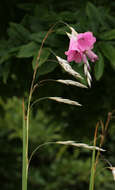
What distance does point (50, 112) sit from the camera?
2791 mm

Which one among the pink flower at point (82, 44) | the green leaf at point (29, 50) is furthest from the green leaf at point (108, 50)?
the pink flower at point (82, 44)

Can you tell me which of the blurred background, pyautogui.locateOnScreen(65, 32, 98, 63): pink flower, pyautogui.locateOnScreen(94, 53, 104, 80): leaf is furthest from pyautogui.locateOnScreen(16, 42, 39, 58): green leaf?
pyautogui.locateOnScreen(65, 32, 98, 63): pink flower

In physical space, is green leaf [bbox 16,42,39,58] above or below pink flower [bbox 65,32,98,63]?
below

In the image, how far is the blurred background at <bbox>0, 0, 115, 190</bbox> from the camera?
170 cm

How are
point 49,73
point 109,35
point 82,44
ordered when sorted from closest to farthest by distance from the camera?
1. point 82,44
2. point 109,35
3. point 49,73

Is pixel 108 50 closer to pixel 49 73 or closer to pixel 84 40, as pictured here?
pixel 49 73

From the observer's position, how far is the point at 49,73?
1.93m

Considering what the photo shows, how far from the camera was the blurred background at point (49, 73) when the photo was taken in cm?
170

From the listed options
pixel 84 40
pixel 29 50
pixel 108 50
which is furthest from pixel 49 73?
pixel 84 40

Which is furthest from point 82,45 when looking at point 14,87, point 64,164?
point 64,164

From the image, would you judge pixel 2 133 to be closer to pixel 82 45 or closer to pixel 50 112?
pixel 50 112

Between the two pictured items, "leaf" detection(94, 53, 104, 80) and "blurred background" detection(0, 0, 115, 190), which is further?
"blurred background" detection(0, 0, 115, 190)

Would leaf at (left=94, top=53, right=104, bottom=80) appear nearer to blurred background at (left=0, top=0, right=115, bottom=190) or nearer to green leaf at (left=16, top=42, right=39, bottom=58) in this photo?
blurred background at (left=0, top=0, right=115, bottom=190)

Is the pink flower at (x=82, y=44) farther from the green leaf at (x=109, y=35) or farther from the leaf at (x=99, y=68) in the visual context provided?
the green leaf at (x=109, y=35)
